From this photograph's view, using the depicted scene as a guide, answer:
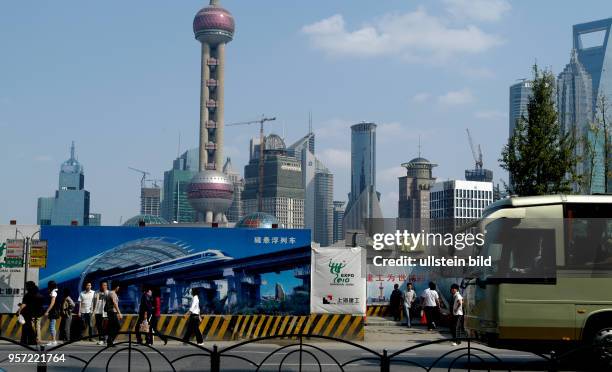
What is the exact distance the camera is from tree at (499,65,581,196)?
32.2 meters

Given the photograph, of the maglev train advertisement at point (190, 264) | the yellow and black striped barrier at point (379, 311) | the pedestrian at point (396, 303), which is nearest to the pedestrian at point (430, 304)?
the maglev train advertisement at point (190, 264)

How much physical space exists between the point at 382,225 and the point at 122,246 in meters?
10.2

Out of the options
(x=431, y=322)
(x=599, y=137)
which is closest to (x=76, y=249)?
(x=431, y=322)

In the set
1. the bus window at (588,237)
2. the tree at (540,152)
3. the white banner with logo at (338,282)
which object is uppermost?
the tree at (540,152)

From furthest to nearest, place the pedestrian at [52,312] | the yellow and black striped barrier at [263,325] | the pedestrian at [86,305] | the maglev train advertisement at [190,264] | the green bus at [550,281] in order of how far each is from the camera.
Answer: the maglev train advertisement at [190,264] < the yellow and black striped barrier at [263,325] < the pedestrian at [86,305] < the pedestrian at [52,312] < the green bus at [550,281]

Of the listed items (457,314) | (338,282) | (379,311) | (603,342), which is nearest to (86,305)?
(338,282)

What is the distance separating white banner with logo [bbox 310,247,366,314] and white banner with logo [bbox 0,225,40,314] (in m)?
9.14

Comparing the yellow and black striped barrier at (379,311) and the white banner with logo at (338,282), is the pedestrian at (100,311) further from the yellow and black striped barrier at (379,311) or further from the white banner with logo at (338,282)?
the yellow and black striped barrier at (379,311)

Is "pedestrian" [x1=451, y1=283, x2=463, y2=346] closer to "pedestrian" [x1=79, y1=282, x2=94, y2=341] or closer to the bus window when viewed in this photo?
the bus window

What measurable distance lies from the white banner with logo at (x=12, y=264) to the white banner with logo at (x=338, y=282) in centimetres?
914

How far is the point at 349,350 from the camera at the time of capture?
20.2 m

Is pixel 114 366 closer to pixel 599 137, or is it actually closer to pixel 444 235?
pixel 444 235

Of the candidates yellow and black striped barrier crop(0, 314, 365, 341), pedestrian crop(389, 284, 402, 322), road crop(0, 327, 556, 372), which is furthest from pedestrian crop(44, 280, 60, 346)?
pedestrian crop(389, 284, 402, 322)

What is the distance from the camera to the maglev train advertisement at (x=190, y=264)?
26.1 meters
